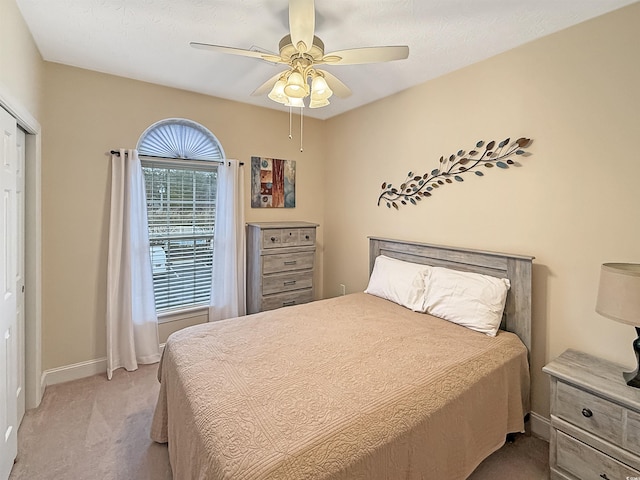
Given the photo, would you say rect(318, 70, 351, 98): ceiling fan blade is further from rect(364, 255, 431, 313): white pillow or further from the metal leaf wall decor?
rect(364, 255, 431, 313): white pillow

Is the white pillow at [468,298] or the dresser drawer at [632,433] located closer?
the dresser drawer at [632,433]

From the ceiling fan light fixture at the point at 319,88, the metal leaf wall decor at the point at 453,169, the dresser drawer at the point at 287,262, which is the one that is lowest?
the dresser drawer at the point at 287,262

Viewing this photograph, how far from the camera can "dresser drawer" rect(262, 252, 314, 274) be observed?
11.0ft

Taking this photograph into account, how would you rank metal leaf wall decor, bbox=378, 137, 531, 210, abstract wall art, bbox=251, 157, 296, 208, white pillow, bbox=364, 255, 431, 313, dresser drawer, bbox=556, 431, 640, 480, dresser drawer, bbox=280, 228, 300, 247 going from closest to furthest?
dresser drawer, bbox=556, 431, 640, 480 < metal leaf wall decor, bbox=378, 137, 531, 210 < white pillow, bbox=364, 255, 431, 313 < dresser drawer, bbox=280, 228, 300, 247 < abstract wall art, bbox=251, 157, 296, 208

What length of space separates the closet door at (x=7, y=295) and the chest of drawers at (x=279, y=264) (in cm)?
186

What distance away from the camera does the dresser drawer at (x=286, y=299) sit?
336 cm

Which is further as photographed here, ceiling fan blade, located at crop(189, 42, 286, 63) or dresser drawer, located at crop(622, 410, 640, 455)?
ceiling fan blade, located at crop(189, 42, 286, 63)

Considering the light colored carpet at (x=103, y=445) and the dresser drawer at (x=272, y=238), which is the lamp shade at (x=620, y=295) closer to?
the light colored carpet at (x=103, y=445)

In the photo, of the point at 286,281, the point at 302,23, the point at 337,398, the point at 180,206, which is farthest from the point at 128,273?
the point at 302,23

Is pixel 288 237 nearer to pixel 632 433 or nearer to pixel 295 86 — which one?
pixel 295 86

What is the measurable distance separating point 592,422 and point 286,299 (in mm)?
2571

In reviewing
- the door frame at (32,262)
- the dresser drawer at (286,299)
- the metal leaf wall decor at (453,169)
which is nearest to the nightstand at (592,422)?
the metal leaf wall decor at (453,169)

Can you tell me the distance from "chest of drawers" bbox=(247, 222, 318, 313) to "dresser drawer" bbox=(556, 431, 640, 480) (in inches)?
95.6

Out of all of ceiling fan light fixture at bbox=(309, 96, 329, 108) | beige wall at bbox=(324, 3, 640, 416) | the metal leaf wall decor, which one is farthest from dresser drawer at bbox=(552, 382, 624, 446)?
ceiling fan light fixture at bbox=(309, 96, 329, 108)
